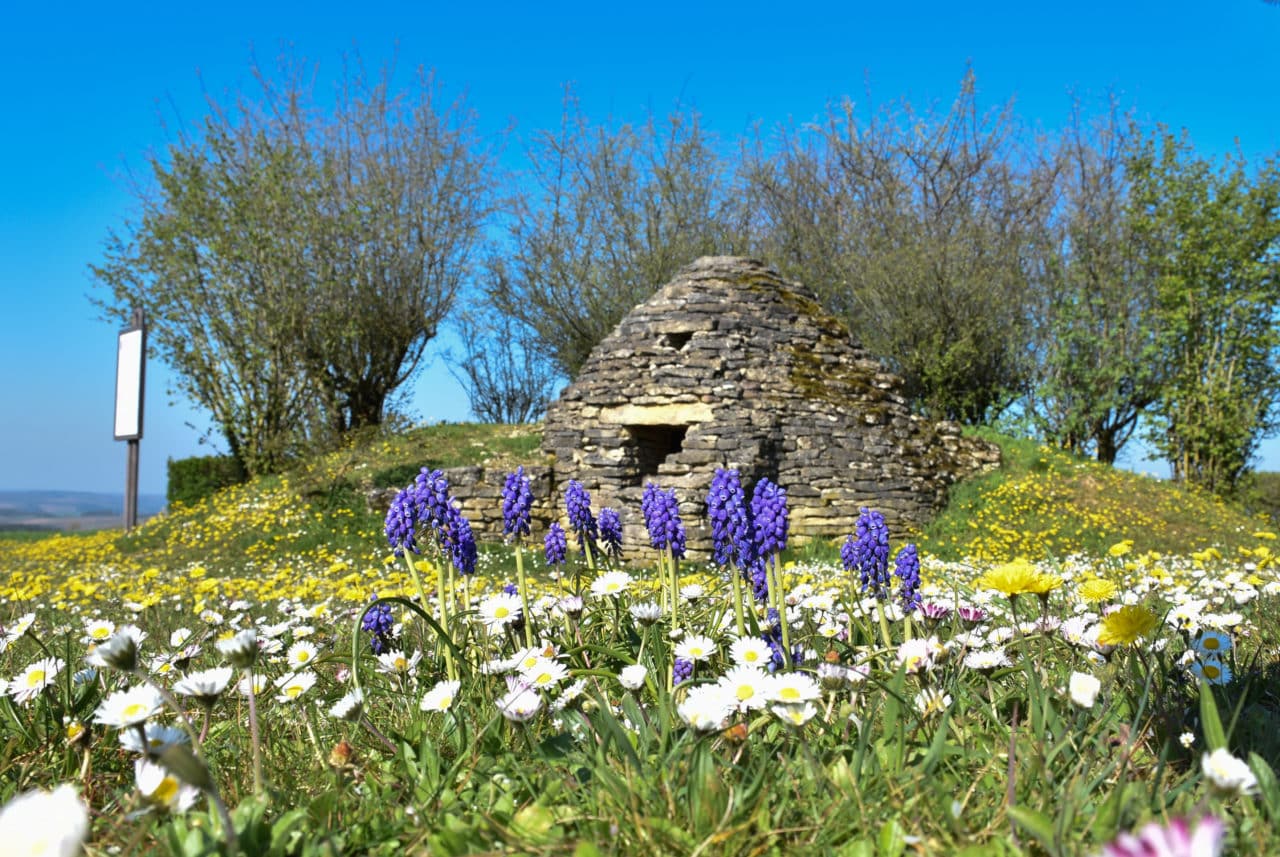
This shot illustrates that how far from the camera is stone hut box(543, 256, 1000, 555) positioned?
11141 millimetres

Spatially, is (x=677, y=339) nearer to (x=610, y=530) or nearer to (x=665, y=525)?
(x=610, y=530)

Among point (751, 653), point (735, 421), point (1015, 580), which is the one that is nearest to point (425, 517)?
point (751, 653)

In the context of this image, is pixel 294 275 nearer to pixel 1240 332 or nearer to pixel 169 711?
pixel 169 711

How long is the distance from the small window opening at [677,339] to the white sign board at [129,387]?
25.5 ft

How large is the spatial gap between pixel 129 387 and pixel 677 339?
324 inches

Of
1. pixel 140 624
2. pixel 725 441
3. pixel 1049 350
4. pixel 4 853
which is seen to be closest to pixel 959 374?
pixel 1049 350

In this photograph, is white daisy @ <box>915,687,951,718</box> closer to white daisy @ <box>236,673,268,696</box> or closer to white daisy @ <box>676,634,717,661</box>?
white daisy @ <box>676,634,717,661</box>

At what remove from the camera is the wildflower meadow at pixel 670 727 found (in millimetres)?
1547

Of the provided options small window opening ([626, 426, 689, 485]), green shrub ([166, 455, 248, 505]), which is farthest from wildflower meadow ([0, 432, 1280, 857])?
green shrub ([166, 455, 248, 505])

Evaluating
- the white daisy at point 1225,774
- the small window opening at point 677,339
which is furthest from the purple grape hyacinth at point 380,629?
the small window opening at point 677,339

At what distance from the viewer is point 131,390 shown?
1338 cm

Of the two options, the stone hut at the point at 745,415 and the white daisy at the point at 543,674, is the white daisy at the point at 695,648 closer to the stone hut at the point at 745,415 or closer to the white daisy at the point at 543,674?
the white daisy at the point at 543,674

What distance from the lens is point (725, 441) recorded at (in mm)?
10844

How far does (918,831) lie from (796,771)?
31 centimetres
